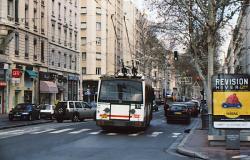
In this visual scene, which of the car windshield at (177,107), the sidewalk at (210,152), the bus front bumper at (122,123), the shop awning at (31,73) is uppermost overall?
the shop awning at (31,73)

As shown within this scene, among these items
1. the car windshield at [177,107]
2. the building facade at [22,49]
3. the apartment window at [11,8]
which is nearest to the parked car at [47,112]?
the building facade at [22,49]

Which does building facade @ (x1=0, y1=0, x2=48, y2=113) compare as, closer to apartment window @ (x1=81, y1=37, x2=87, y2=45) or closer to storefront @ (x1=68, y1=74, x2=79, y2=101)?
storefront @ (x1=68, y1=74, x2=79, y2=101)

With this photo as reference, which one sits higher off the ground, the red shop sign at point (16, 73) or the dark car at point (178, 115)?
the red shop sign at point (16, 73)

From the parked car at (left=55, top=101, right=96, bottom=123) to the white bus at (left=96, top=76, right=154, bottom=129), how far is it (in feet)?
43.6

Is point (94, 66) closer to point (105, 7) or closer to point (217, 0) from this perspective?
point (105, 7)

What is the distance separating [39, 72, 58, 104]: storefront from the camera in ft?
189

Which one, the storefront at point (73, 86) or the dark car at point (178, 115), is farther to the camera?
the storefront at point (73, 86)

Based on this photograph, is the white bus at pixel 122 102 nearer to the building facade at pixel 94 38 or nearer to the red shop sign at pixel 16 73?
the red shop sign at pixel 16 73

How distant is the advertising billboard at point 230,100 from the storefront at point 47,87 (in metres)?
41.7

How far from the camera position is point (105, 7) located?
311 feet

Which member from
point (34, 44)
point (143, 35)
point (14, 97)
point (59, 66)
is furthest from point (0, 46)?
point (143, 35)

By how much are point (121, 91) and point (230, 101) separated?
9157mm

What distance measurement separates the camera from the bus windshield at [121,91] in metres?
25.6

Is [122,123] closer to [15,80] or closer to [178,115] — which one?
[178,115]
